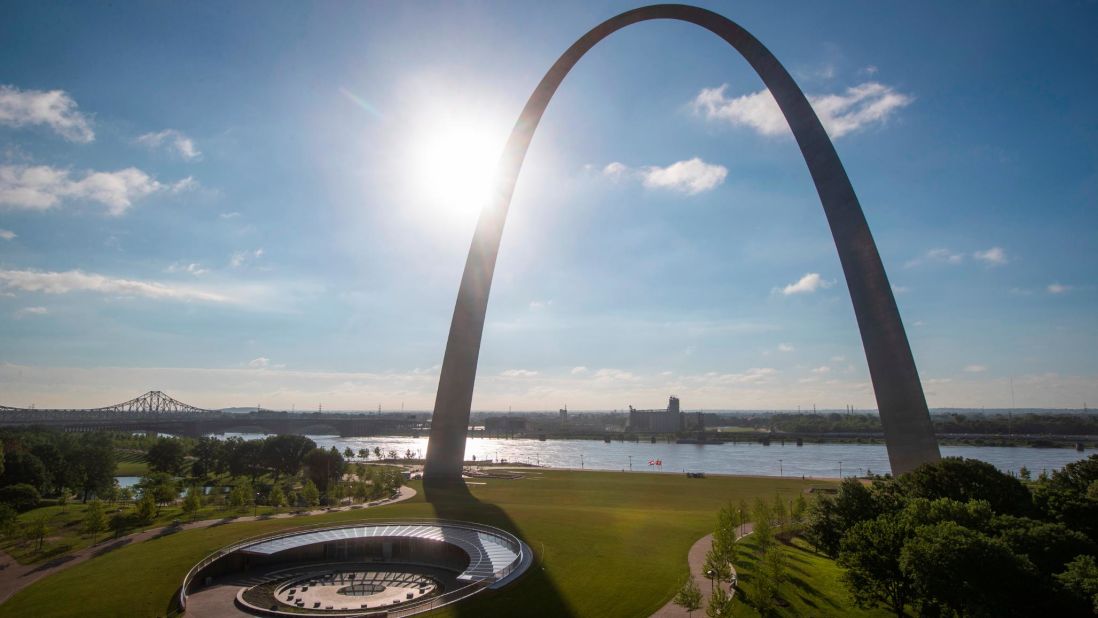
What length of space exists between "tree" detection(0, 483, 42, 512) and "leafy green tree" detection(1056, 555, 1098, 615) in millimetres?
53818

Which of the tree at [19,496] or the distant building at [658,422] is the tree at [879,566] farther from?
the distant building at [658,422]

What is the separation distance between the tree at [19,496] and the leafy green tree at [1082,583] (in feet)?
177

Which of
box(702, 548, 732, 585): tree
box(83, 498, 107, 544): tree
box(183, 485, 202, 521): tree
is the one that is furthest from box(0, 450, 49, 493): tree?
box(702, 548, 732, 585): tree

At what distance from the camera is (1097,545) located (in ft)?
50.8

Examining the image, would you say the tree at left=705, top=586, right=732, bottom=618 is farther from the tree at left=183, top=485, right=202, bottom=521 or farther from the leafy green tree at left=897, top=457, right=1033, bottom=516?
the tree at left=183, top=485, right=202, bottom=521

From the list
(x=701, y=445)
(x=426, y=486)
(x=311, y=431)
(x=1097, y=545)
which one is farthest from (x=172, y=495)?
(x=311, y=431)

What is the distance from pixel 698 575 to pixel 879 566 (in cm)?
634

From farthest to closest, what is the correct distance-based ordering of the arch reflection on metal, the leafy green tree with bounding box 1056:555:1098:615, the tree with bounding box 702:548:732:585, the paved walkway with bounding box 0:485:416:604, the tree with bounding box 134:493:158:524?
the tree with bounding box 134:493:158:524, the arch reflection on metal, the paved walkway with bounding box 0:485:416:604, the tree with bounding box 702:548:732:585, the leafy green tree with bounding box 1056:555:1098:615

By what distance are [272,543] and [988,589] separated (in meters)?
23.9

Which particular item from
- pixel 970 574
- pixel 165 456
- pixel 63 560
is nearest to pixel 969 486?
pixel 970 574

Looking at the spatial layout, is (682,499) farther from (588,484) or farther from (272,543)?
(272,543)

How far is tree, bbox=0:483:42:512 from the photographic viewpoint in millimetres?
39344

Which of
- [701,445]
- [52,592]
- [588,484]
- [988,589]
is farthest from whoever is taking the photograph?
[701,445]

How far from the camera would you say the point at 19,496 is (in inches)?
1563
